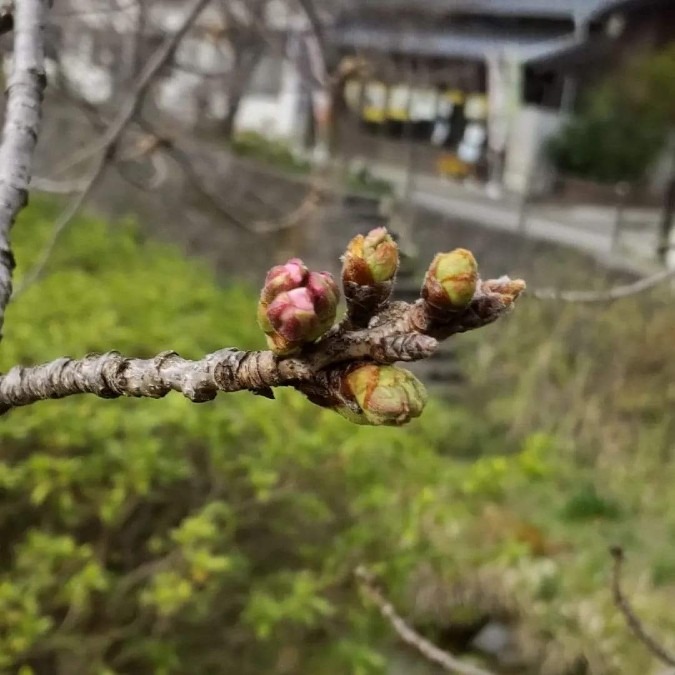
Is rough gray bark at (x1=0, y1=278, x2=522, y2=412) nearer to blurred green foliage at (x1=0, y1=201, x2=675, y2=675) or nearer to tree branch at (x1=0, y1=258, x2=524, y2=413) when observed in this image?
tree branch at (x1=0, y1=258, x2=524, y2=413)

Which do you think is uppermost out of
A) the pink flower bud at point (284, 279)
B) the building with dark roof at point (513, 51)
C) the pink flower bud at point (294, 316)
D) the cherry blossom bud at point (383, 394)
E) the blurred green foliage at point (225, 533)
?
the building with dark roof at point (513, 51)

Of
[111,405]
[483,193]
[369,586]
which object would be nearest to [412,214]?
[483,193]

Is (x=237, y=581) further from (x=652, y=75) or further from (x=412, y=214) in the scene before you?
(x=652, y=75)

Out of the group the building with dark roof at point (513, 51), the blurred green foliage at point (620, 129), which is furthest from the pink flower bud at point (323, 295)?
the blurred green foliage at point (620, 129)

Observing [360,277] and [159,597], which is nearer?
[360,277]

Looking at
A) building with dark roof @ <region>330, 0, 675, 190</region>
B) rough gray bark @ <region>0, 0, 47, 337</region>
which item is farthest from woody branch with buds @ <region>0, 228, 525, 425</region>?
building with dark roof @ <region>330, 0, 675, 190</region>

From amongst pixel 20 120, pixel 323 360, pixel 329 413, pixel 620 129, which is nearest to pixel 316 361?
pixel 323 360

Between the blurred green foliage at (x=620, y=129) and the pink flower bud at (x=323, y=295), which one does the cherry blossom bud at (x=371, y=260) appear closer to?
the pink flower bud at (x=323, y=295)
